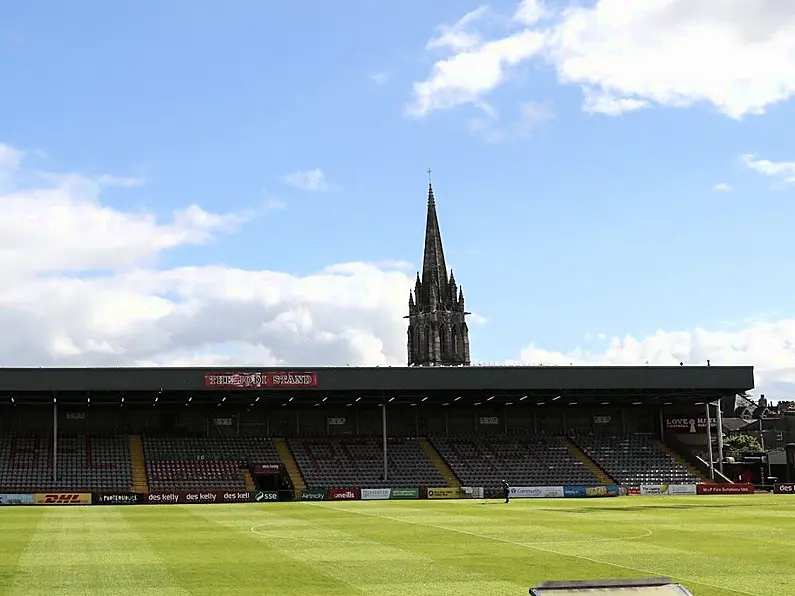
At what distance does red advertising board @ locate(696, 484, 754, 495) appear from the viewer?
70.6 meters

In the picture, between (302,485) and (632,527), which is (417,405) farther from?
(632,527)

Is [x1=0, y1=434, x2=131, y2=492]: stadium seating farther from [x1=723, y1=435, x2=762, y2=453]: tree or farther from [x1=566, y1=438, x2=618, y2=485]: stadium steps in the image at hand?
[x1=723, y1=435, x2=762, y2=453]: tree

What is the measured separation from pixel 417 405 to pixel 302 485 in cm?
1533

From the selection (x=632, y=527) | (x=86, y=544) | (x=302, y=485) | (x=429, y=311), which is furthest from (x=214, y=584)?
(x=429, y=311)

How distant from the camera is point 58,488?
221ft

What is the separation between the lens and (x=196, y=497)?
62562 millimetres

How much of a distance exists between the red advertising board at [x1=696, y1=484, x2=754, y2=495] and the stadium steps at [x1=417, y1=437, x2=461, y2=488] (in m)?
16.4

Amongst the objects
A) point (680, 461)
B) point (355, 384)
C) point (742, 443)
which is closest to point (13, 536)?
point (355, 384)

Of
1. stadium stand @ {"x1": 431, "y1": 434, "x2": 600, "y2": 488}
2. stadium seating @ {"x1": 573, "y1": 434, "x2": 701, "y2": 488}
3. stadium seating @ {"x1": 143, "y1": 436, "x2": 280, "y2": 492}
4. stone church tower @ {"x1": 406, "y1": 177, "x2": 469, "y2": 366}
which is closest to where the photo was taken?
stadium seating @ {"x1": 143, "y1": 436, "x2": 280, "y2": 492}

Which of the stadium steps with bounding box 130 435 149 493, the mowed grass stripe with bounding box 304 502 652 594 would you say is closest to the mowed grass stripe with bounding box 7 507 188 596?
the mowed grass stripe with bounding box 304 502 652 594

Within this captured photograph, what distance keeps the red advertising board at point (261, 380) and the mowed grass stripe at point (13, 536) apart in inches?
742

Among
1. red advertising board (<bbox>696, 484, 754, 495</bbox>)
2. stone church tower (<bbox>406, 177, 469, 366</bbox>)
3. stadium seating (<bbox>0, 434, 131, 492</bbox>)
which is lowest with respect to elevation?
red advertising board (<bbox>696, 484, 754, 495</bbox>)

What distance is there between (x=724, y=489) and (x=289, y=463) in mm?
30125

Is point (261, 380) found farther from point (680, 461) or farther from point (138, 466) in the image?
point (680, 461)
